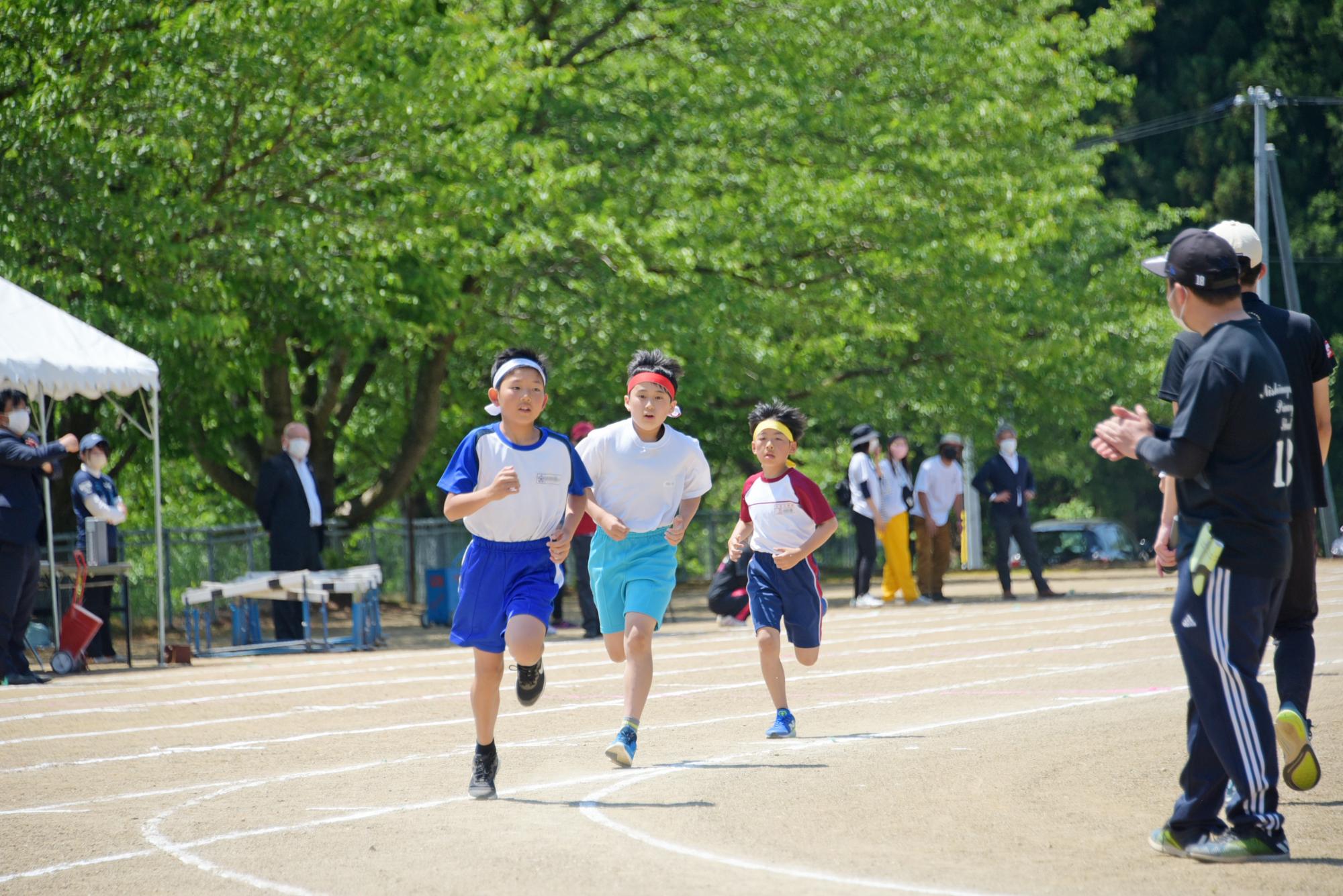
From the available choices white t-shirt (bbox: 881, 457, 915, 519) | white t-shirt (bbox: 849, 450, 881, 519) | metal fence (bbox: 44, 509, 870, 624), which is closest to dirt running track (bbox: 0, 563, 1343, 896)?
metal fence (bbox: 44, 509, 870, 624)

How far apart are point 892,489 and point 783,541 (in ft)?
40.1

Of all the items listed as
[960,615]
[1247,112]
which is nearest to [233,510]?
[960,615]

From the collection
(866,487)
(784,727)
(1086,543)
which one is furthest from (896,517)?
(784,727)

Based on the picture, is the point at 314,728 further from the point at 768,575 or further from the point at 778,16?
the point at 778,16

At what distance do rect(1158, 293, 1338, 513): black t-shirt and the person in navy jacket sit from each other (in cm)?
1001

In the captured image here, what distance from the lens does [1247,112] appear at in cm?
4212

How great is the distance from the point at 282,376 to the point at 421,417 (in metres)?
2.06

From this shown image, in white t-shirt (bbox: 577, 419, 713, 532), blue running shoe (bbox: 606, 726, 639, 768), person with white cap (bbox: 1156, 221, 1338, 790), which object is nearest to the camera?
person with white cap (bbox: 1156, 221, 1338, 790)

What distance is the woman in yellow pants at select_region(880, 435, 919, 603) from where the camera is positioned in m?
22.2

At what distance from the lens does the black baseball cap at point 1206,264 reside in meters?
5.93

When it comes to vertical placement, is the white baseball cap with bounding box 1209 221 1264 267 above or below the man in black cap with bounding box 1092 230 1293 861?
above

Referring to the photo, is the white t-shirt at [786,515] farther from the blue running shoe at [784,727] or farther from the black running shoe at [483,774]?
the black running shoe at [483,774]

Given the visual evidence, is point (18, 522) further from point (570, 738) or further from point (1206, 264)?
point (1206, 264)

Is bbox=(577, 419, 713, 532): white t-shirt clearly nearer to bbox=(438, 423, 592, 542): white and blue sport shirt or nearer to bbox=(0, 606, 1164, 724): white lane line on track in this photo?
bbox=(438, 423, 592, 542): white and blue sport shirt
